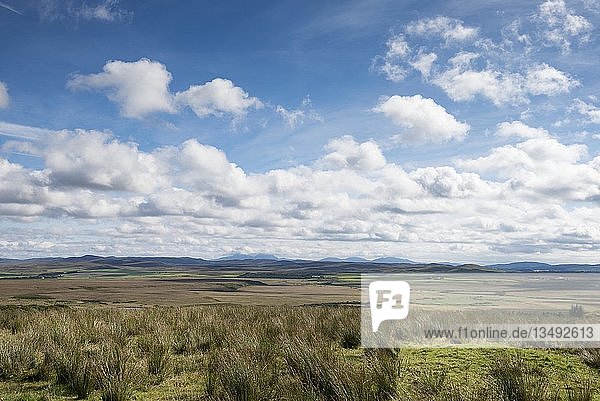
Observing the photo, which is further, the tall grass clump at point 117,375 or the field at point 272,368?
the tall grass clump at point 117,375

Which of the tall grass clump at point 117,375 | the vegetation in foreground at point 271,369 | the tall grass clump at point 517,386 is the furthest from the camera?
the tall grass clump at point 117,375

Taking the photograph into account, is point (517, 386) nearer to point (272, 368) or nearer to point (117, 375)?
point (272, 368)

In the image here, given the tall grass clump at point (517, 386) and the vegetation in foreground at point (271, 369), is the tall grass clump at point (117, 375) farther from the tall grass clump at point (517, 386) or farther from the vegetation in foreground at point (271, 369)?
the tall grass clump at point (517, 386)

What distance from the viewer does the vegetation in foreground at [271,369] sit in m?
6.56

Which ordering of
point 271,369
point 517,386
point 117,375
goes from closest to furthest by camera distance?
point 517,386
point 117,375
point 271,369

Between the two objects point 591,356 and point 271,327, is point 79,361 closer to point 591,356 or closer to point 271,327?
point 271,327

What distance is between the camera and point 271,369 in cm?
802

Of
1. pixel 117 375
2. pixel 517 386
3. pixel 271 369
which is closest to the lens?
pixel 517 386

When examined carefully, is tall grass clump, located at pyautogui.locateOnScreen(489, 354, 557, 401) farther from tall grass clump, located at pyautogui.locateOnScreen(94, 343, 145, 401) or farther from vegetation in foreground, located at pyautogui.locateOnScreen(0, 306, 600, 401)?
tall grass clump, located at pyautogui.locateOnScreen(94, 343, 145, 401)

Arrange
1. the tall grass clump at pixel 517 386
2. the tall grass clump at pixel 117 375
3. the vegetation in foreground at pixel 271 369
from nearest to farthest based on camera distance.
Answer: the tall grass clump at pixel 517 386 < the vegetation in foreground at pixel 271 369 < the tall grass clump at pixel 117 375

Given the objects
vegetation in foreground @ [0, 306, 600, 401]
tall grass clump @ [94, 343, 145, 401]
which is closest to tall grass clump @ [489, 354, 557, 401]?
vegetation in foreground @ [0, 306, 600, 401]

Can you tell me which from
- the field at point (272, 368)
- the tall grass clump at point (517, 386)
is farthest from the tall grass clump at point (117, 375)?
the tall grass clump at point (517, 386)

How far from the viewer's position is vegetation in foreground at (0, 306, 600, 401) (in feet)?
21.5

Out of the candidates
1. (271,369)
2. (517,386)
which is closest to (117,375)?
(271,369)
